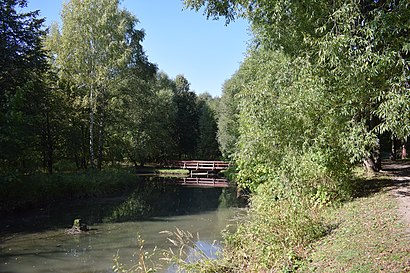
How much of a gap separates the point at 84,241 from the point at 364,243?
323 inches

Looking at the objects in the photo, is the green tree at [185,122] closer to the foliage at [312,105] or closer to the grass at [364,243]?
the foliage at [312,105]

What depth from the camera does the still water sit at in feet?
27.4

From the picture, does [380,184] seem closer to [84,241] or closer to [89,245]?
[89,245]

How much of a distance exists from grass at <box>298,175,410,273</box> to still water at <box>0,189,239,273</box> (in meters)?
3.11

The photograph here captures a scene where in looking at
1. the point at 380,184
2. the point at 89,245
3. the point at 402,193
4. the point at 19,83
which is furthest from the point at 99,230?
the point at 402,193

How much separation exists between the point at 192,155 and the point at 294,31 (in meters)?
38.2

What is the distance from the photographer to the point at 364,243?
5.27 meters

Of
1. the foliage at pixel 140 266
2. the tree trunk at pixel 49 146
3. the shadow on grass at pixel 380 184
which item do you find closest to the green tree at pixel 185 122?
the tree trunk at pixel 49 146

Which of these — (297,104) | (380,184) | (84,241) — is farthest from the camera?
(84,241)

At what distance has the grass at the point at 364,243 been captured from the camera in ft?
14.8

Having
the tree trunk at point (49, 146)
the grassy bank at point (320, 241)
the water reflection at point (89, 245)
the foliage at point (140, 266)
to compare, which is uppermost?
the tree trunk at point (49, 146)

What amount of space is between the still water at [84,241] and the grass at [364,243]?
311cm

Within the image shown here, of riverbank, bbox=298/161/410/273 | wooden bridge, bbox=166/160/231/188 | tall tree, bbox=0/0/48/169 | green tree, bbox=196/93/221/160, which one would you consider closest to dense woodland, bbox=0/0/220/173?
tall tree, bbox=0/0/48/169

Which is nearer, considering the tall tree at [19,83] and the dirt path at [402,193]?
the dirt path at [402,193]
